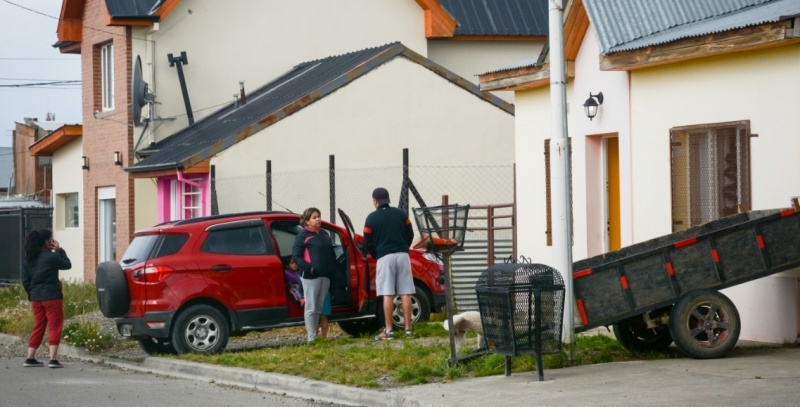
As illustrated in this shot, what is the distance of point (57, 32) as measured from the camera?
29297 mm

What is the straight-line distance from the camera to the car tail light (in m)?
14.6

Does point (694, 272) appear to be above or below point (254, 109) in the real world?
below

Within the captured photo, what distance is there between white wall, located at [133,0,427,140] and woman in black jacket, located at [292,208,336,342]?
12.4 m

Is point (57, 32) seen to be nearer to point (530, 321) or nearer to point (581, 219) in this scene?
point (581, 219)

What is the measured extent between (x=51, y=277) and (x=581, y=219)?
670 cm

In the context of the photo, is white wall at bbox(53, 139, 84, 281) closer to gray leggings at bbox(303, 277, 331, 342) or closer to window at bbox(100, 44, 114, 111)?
window at bbox(100, 44, 114, 111)

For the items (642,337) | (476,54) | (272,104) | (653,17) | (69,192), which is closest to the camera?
(642,337)

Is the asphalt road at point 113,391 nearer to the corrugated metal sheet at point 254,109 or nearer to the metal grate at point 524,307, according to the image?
the metal grate at point 524,307

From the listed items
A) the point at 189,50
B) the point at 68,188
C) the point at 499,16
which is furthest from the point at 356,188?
the point at 68,188

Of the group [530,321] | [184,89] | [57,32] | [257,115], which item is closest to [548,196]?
[530,321]

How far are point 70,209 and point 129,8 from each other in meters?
7.43

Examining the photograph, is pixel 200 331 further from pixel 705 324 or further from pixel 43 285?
pixel 705 324

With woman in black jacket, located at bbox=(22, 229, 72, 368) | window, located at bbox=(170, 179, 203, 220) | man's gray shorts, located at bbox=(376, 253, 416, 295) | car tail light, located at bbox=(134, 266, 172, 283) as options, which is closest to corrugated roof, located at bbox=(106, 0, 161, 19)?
window, located at bbox=(170, 179, 203, 220)

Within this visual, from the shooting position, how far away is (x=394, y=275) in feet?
50.2
